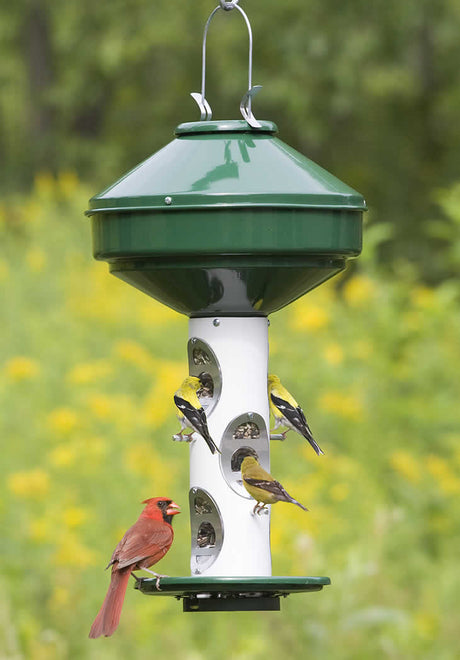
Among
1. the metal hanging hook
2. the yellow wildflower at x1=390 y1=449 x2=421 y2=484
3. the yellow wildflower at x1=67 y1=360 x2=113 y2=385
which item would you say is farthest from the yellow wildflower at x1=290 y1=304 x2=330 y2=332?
the metal hanging hook

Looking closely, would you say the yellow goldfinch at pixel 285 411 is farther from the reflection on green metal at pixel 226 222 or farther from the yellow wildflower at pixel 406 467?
the yellow wildflower at pixel 406 467

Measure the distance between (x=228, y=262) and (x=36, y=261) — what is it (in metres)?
7.03

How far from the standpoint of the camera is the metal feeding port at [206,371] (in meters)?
3.59

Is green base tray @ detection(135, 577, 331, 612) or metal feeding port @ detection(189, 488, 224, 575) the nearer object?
green base tray @ detection(135, 577, 331, 612)

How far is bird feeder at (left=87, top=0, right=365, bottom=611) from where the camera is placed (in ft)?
10.7

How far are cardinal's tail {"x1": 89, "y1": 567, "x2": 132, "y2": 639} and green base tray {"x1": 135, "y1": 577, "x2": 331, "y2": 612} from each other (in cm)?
5

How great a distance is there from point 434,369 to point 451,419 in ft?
1.28

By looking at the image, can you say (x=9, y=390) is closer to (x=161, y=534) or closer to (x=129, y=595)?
(x=129, y=595)

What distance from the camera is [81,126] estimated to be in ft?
61.5

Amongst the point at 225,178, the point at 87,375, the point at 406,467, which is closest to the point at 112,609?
the point at 225,178

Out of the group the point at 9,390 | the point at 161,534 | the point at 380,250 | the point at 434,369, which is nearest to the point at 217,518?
the point at 161,534

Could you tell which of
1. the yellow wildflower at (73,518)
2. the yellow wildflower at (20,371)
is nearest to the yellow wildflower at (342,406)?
the yellow wildflower at (20,371)

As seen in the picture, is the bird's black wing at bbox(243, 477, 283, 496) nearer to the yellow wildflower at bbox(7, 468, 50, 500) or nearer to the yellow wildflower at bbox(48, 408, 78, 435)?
the yellow wildflower at bbox(7, 468, 50, 500)

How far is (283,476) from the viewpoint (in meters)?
6.68
